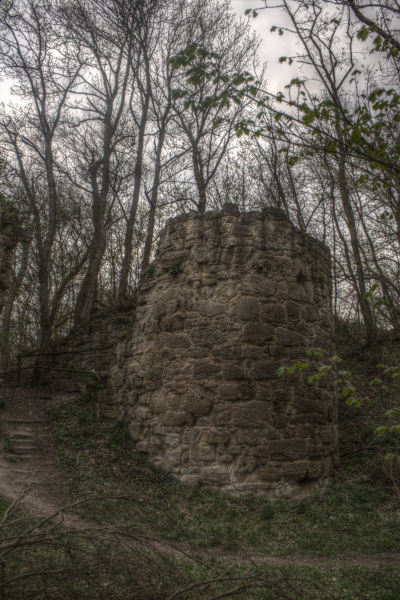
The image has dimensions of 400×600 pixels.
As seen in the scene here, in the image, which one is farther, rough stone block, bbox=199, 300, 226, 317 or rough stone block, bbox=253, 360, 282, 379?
rough stone block, bbox=199, 300, 226, 317

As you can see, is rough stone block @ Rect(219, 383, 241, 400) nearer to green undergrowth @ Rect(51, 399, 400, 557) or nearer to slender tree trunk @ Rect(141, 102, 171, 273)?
green undergrowth @ Rect(51, 399, 400, 557)

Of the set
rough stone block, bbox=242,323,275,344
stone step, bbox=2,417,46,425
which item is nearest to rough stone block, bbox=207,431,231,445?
rough stone block, bbox=242,323,275,344

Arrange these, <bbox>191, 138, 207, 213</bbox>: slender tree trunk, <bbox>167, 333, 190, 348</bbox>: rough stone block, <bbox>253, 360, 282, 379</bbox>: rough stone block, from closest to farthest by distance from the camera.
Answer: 1. <bbox>253, 360, 282, 379</bbox>: rough stone block
2. <bbox>167, 333, 190, 348</bbox>: rough stone block
3. <bbox>191, 138, 207, 213</bbox>: slender tree trunk

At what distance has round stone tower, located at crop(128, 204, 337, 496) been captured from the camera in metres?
5.91

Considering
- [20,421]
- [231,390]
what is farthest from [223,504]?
[20,421]

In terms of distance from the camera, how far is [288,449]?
5.93 meters

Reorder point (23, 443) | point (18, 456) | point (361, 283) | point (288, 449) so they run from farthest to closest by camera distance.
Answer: point (361, 283) < point (23, 443) < point (18, 456) < point (288, 449)

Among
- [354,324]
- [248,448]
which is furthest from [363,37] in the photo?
[354,324]

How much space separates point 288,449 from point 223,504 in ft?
3.90

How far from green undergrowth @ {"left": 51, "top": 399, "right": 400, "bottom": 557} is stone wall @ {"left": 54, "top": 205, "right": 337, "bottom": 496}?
24 cm

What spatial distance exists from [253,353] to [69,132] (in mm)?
11744

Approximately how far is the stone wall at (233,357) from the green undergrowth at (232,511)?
24 centimetres

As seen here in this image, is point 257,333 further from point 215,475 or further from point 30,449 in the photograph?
point 30,449

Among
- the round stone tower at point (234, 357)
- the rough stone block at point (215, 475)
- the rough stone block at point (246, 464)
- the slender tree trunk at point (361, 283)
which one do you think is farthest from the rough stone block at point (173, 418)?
the slender tree trunk at point (361, 283)
